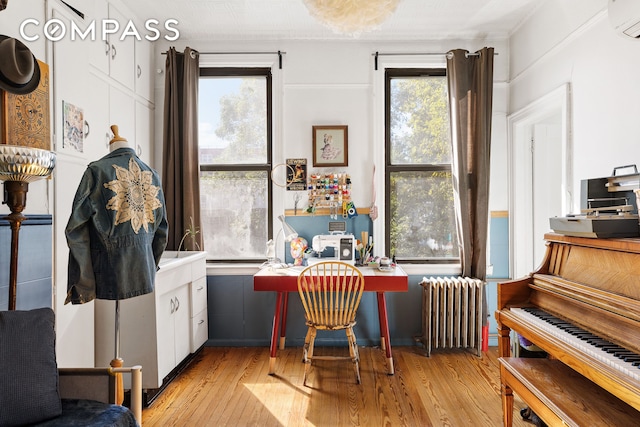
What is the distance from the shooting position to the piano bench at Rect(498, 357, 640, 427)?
1572mm

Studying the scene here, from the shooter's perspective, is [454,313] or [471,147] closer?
[454,313]

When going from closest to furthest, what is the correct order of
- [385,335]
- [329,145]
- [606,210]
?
[606,210]
[385,335]
[329,145]

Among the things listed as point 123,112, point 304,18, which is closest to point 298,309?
point 123,112

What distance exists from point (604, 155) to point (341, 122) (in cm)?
206

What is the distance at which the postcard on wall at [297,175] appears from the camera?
373cm

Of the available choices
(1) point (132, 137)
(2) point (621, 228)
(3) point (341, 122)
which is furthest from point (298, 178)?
(2) point (621, 228)

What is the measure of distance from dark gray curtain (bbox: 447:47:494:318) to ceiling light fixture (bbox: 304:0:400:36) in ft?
5.99

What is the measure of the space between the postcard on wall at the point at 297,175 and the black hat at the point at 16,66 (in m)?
2.05

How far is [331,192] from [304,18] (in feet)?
4.90

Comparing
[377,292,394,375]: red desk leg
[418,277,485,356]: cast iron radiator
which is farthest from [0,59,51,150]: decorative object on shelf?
[418,277,485,356]: cast iron radiator

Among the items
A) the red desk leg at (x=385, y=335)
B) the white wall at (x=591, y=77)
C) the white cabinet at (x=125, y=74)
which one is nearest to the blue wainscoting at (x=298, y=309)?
the red desk leg at (x=385, y=335)

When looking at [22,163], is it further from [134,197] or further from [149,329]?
[149,329]

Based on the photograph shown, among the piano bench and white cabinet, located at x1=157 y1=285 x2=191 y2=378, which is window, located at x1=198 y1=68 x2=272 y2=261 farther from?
the piano bench

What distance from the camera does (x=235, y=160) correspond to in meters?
3.83
